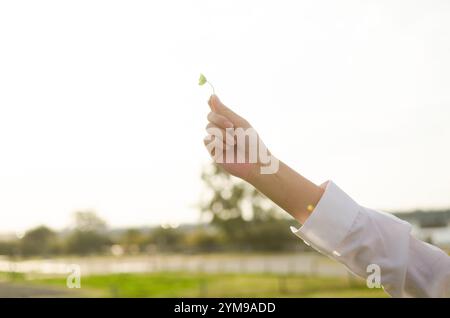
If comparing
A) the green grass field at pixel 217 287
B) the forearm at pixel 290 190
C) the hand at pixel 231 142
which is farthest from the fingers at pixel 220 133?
the green grass field at pixel 217 287

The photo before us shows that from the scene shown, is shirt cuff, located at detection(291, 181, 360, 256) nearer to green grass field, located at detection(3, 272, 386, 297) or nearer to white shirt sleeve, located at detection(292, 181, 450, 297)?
white shirt sleeve, located at detection(292, 181, 450, 297)

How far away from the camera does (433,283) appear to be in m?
1.45

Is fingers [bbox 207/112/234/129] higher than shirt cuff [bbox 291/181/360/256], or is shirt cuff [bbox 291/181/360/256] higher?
fingers [bbox 207/112/234/129]

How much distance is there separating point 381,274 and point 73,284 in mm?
1206

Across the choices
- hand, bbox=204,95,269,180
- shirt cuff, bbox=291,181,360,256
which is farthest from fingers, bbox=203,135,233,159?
shirt cuff, bbox=291,181,360,256

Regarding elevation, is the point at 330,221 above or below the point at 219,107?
below

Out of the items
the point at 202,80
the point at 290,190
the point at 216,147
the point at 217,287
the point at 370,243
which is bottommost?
Result: the point at 370,243

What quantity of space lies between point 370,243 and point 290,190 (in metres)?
0.23

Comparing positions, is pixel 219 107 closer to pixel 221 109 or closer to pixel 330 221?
pixel 221 109

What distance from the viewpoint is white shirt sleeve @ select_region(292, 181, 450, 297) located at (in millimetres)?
1386

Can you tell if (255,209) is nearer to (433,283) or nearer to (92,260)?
(92,260)

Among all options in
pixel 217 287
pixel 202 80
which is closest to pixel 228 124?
pixel 202 80

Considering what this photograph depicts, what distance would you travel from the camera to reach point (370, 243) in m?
1.39
